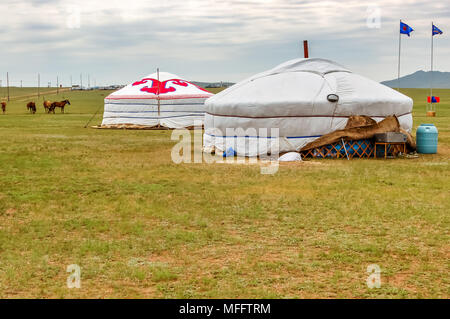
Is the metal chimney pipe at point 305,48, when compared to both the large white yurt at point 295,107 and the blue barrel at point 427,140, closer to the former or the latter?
the large white yurt at point 295,107

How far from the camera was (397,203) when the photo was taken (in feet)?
23.0

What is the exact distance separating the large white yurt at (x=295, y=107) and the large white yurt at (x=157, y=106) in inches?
343

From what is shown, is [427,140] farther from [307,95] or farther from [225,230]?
[225,230]

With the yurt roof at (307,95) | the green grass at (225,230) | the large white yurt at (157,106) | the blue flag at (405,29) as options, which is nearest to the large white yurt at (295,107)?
the yurt roof at (307,95)

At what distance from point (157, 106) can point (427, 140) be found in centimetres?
1129

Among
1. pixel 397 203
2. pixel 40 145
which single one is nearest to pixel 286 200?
pixel 397 203

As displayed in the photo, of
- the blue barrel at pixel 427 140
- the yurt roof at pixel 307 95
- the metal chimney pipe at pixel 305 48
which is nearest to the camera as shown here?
the yurt roof at pixel 307 95

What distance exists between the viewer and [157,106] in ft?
69.4

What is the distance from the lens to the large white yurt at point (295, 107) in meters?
11.4

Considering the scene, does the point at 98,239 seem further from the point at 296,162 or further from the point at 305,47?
the point at 305,47

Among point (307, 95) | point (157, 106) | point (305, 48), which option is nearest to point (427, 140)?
point (307, 95)

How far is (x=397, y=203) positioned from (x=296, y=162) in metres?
3.94

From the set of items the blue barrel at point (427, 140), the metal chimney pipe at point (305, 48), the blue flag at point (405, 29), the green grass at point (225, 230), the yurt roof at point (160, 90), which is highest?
the blue flag at point (405, 29)
